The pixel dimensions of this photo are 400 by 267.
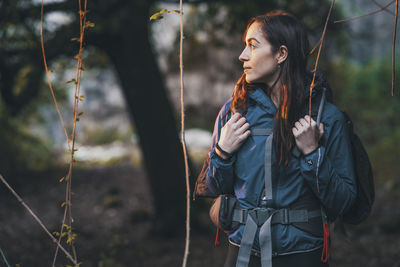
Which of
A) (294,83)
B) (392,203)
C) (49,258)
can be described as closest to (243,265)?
(294,83)

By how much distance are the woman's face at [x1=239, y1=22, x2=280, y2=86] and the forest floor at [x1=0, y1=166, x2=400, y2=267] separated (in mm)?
2283

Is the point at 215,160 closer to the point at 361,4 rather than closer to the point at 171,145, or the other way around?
the point at 171,145

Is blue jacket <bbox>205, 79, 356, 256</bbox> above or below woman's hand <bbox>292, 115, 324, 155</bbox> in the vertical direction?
below

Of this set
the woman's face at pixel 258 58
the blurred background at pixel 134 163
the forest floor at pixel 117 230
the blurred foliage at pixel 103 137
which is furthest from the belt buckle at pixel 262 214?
the blurred foliage at pixel 103 137

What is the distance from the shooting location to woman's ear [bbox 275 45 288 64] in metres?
1.78

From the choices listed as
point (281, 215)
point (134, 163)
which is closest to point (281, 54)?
point (281, 215)

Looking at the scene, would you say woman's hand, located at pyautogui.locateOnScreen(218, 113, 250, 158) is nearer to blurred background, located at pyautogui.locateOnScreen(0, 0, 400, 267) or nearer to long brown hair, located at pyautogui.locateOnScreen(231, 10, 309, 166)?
long brown hair, located at pyautogui.locateOnScreen(231, 10, 309, 166)

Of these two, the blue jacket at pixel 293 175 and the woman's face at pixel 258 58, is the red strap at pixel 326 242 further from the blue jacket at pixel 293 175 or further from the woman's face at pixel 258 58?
the woman's face at pixel 258 58

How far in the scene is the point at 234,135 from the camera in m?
1.74

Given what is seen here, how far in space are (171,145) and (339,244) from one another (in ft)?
8.61

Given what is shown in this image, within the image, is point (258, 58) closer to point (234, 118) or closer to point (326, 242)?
point (234, 118)

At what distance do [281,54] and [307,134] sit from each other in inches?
15.4

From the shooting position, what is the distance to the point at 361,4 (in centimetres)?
1708

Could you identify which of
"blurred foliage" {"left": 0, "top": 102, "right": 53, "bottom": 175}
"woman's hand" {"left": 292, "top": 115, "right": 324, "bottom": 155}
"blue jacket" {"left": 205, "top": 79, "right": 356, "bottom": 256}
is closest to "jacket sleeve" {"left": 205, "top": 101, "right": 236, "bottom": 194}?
"blue jacket" {"left": 205, "top": 79, "right": 356, "bottom": 256}
